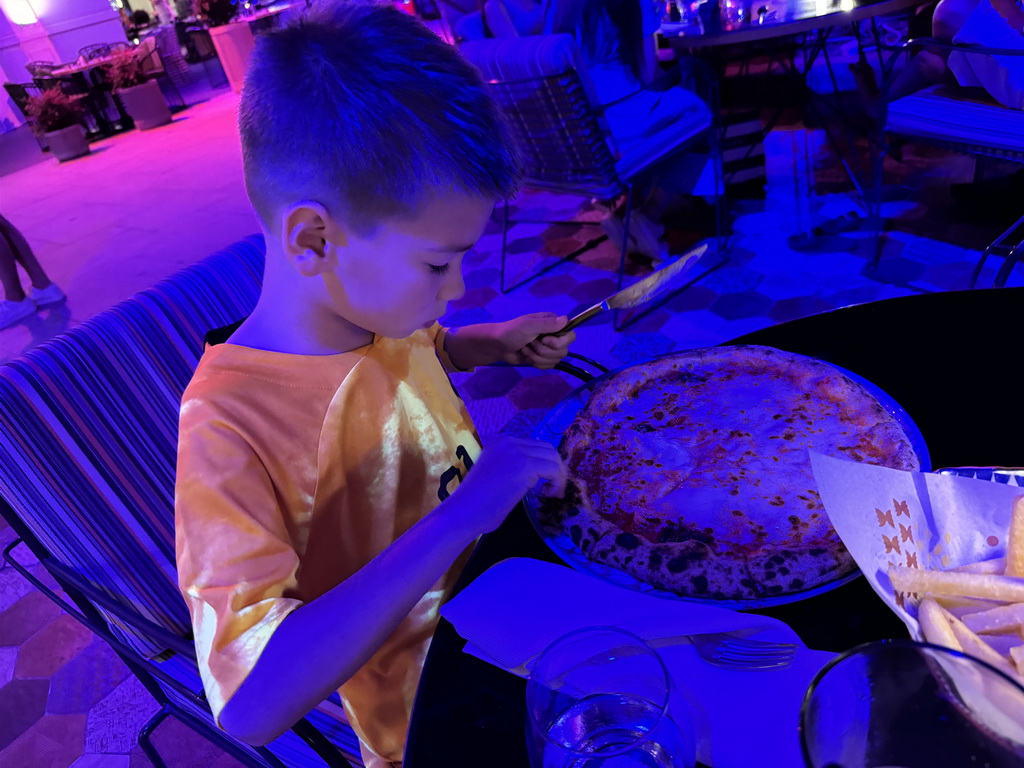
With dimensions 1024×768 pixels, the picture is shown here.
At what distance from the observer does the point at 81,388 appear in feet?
3.59

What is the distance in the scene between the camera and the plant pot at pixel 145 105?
9.82m

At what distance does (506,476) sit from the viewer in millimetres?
753

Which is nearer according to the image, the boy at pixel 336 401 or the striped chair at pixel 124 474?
the boy at pixel 336 401

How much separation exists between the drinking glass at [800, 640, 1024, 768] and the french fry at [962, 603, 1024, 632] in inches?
4.3

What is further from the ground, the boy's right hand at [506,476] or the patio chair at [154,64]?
the boy's right hand at [506,476]

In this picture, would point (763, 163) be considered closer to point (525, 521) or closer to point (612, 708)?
point (525, 521)

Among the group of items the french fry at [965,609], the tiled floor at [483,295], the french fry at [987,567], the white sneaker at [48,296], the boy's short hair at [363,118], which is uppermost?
the boy's short hair at [363,118]

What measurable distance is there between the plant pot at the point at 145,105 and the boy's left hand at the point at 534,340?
35.9ft

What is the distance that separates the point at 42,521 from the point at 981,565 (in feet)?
3.90

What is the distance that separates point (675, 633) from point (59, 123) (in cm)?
1120

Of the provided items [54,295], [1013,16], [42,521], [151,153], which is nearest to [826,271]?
[1013,16]

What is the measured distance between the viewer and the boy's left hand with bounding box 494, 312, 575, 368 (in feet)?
3.64

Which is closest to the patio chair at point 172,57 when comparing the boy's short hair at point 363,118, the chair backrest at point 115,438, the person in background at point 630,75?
the person in background at point 630,75

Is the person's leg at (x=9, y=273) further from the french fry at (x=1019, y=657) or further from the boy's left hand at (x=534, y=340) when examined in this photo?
the french fry at (x=1019, y=657)
